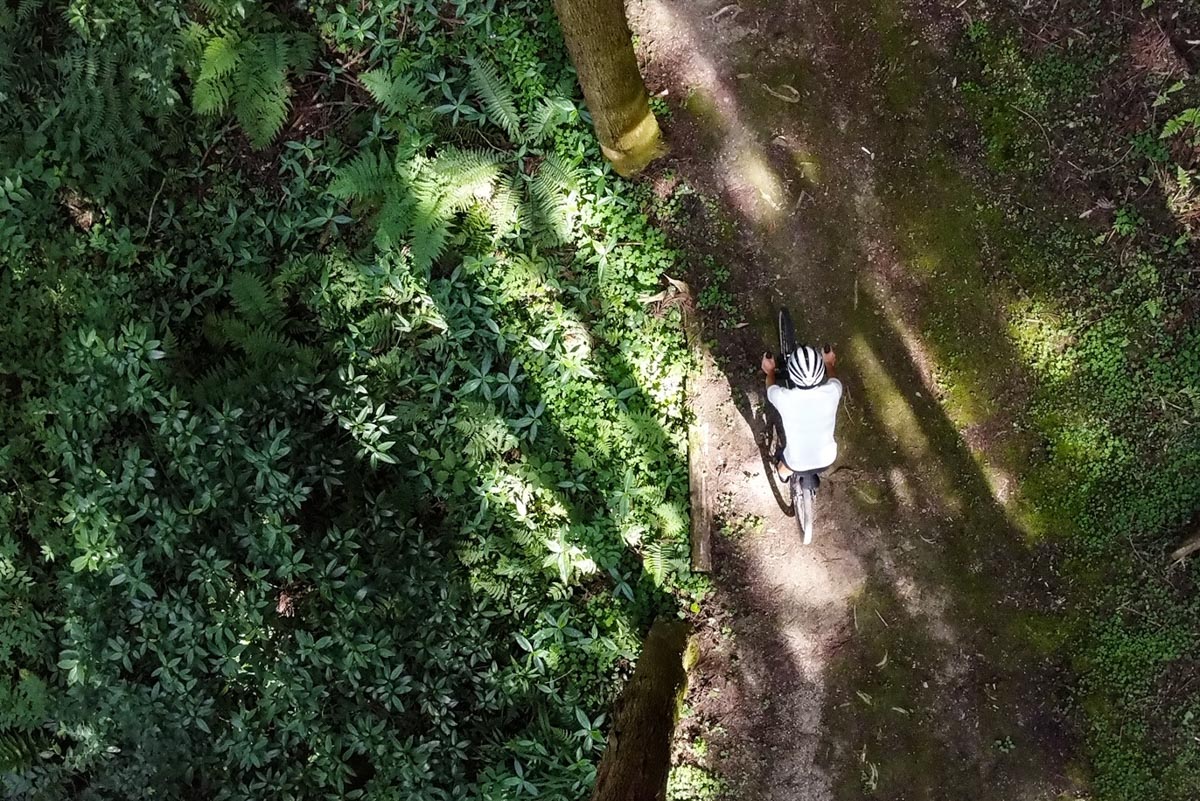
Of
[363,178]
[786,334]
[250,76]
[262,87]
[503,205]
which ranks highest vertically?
[250,76]

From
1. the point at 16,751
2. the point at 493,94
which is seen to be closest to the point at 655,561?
the point at 493,94

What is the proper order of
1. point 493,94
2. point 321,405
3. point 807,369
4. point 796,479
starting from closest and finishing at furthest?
point 807,369 → point 321,405 → point 796,479 → point 493,94

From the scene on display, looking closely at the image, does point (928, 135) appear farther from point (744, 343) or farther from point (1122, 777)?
point (1122, 777)

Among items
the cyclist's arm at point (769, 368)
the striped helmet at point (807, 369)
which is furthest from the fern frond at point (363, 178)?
the striped helmet at point (807, 369)

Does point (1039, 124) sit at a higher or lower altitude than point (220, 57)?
lower

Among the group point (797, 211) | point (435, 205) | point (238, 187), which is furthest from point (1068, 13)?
point (238, 187)

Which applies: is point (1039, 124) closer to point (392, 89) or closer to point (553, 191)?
point (553, 191)
